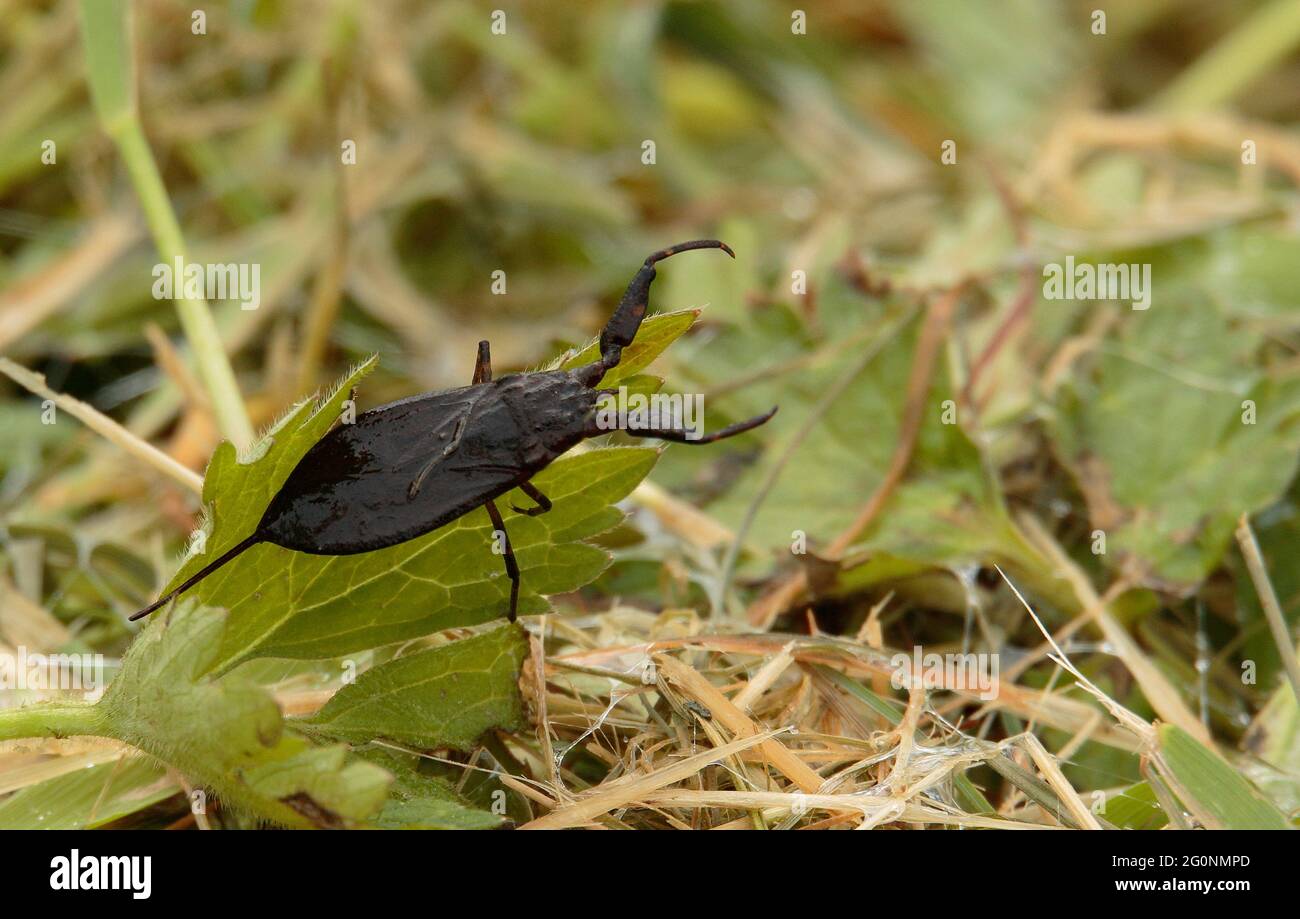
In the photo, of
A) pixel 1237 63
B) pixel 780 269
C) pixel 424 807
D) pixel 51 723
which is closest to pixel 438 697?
pixel 424 807

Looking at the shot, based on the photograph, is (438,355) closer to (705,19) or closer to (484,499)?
(484,499)

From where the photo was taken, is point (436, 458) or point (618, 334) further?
point (618, 334)

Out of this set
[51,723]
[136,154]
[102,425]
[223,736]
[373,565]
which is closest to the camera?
[223,736]

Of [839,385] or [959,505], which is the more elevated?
[839,385]

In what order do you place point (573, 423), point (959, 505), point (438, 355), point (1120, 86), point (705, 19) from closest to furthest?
point (573, 423) → point (959, 505) → point (438, 355) → point (705, 19) → point (1120, 86)

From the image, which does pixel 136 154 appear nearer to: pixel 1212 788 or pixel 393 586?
pixel 393 586
